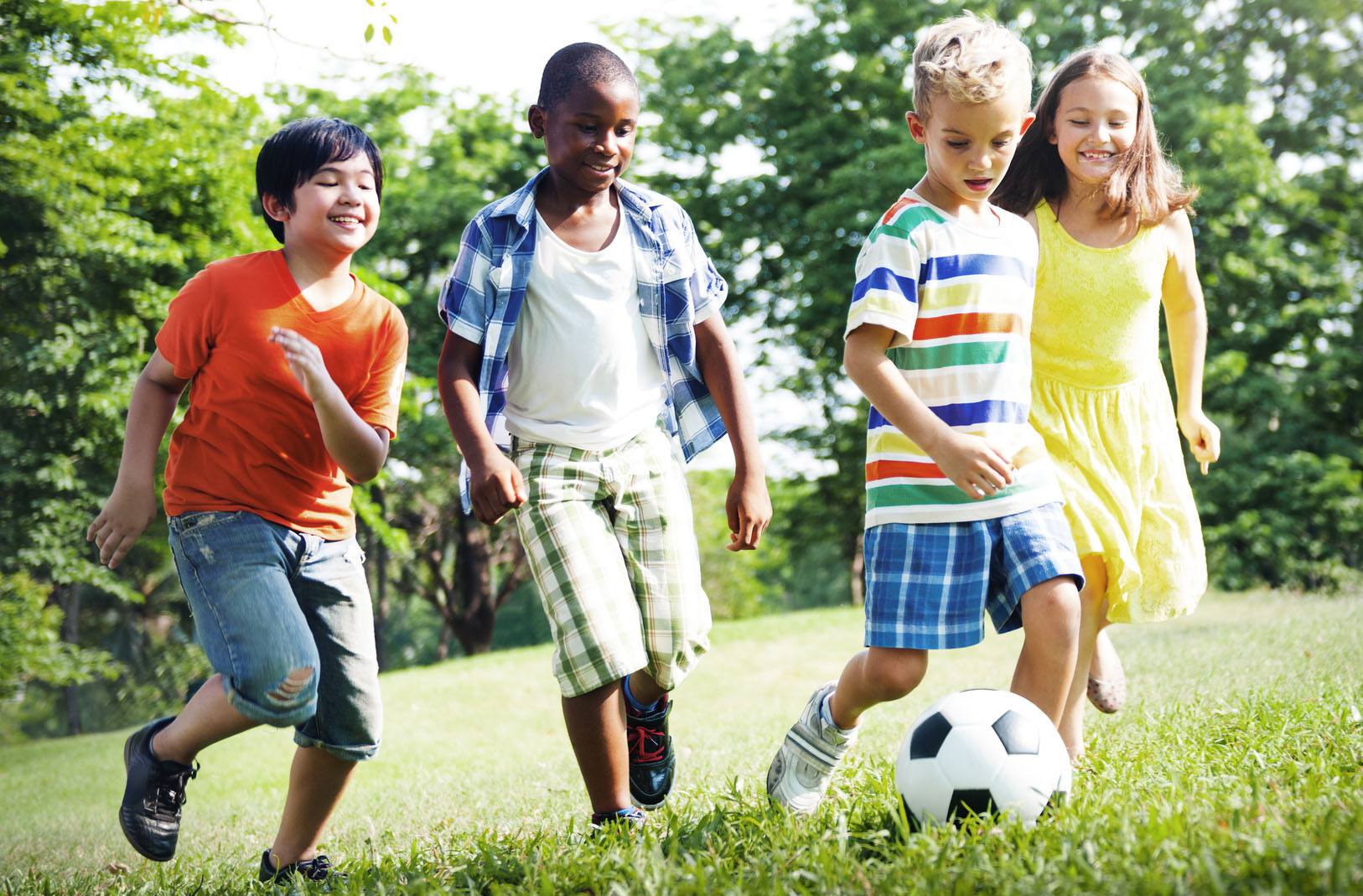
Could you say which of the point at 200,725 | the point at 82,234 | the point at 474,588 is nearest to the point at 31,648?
the point at 82,234

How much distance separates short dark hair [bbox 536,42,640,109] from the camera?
3.53 meters

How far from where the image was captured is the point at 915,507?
341 cm

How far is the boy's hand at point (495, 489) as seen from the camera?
324 cm

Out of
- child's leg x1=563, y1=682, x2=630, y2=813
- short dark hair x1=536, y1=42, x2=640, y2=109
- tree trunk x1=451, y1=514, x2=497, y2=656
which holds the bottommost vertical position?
tree trunk x1=451, y1=514, x2=497, y2=656

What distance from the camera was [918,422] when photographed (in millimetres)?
3244

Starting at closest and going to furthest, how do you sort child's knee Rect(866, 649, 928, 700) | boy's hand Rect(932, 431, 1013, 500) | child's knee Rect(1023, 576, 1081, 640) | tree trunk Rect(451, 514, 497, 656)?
1. boy's hand Rect(932, 431, 1013, 500)
2. child's knee Rect(1023, 576, 1081, 640)
3. child's knee Rect(866, 649, 928, 700)
4. tree trunk Rect(451, 514, 497, 656)

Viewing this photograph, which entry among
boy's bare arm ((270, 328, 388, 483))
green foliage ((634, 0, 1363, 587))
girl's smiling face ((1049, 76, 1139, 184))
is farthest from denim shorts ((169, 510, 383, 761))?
green foliage ((634, 0, 1363, 587))

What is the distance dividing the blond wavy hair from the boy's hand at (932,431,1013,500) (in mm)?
974

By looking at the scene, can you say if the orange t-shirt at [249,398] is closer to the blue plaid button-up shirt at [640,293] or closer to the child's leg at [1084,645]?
the blue plaid button-up shirt at [640,293]

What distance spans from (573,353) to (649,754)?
1.33m

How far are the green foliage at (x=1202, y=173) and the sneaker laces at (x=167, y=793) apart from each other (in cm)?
1903

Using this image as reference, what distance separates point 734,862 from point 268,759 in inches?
353

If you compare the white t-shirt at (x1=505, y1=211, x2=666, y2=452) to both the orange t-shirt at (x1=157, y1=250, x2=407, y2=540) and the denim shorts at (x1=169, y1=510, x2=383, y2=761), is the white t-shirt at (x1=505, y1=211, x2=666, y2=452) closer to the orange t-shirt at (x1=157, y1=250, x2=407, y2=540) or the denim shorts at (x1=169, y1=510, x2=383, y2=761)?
the orange t-shirt at (x1=157, y1=250, x2=407, y2=540)

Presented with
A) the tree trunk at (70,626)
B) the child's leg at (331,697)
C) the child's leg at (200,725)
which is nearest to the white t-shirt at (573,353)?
the child's leg at (331,697)
